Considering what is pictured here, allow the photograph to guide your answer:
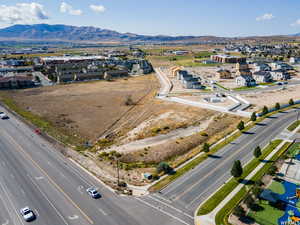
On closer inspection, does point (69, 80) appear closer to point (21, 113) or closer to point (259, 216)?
point (21, 113)

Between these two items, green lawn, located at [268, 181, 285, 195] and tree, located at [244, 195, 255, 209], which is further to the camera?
green lawn, located at [268, 181, 285, 195]

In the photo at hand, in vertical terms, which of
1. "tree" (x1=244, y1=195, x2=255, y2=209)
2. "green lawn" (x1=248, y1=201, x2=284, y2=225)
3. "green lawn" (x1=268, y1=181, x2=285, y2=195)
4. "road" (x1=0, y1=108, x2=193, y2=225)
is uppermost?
"tree" (x1=244, y1=195, x2=255, y2=209)

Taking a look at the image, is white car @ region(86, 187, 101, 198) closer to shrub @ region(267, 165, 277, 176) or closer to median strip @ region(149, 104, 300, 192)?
median strip @ region(149, 104, 300, 192)

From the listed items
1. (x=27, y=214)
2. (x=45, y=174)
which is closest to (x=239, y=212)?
(x=27, y=214)

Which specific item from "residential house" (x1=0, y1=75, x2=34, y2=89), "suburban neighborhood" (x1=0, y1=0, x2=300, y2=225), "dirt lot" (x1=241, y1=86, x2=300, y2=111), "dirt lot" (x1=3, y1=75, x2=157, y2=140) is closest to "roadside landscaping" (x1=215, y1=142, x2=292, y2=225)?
"suburban neighborhood" (x1=0, y1=0, x2=300, y2=225)

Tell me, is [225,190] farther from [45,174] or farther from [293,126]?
[293,126]

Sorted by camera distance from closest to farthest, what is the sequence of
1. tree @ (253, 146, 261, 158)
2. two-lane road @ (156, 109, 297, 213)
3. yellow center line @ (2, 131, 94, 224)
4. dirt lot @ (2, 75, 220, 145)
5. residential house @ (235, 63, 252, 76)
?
yellow center line @ (2, 131, 94, 224), two-lane road @ (156, 109, 297, 213), tree @ (253, 146, 261, 158), dirt lot @ (2, 75, 220, 145), residential house @ (235, 63, 252, 76)
